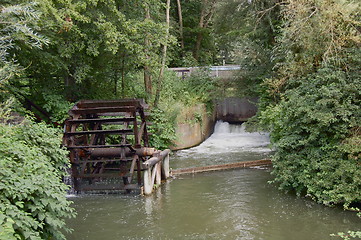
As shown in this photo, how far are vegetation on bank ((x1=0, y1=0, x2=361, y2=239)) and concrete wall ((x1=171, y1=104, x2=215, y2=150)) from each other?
0.50 metres

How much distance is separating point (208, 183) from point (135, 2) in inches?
276

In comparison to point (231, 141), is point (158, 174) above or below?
below

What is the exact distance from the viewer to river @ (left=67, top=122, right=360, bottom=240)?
20.8 feet

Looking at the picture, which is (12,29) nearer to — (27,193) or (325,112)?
(27,193)

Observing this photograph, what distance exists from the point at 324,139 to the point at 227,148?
25.5 ft

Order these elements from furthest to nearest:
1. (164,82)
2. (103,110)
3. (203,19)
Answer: (203,19) → (164,82) → (103,110)

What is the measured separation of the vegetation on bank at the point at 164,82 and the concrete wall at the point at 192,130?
0.50 meters

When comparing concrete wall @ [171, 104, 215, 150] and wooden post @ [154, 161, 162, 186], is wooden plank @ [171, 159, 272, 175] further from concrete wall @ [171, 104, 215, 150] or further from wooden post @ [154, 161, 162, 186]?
concrete wall @ [171, 104, 215, 150]

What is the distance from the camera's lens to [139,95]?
15398 mm

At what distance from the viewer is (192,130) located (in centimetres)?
1582

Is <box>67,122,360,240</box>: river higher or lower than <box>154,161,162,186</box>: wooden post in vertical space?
lower

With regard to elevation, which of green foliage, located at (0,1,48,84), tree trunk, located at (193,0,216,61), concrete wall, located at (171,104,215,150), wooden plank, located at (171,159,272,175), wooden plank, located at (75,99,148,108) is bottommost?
wooden plank, located at (171,159,272,175)

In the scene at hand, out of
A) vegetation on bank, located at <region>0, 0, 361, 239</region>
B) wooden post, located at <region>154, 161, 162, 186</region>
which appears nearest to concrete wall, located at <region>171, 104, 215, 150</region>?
vegetation on bank, located at <region>0, 0, 361, 239</region>

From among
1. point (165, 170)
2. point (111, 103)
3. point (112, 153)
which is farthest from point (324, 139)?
point (111, 103)
